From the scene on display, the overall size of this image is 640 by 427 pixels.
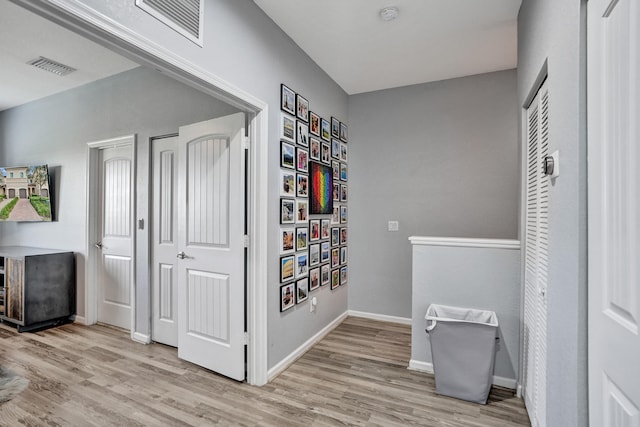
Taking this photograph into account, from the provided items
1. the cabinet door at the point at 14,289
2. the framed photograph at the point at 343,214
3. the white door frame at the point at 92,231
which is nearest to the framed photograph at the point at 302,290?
the framed photograph at the point at 343,214

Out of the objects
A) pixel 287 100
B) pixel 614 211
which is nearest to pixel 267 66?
pixel 287 100

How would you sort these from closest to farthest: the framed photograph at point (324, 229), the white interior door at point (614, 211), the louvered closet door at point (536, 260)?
1. the white interior door at point (614, 211)
2. the louvered closet door at point (536, 260)
3. the framed photograph at point (324, 229)

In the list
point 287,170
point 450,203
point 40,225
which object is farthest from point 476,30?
point 40,225

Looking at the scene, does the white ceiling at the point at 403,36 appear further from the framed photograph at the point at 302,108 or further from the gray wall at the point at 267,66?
the framed photograph at the point at 302,108

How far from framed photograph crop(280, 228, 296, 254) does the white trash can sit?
1.25 m

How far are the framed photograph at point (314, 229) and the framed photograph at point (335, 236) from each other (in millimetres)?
397

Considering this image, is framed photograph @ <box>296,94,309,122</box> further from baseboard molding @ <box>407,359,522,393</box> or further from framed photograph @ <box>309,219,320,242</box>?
baseboard molding @ <box>407,359,522,393</box>

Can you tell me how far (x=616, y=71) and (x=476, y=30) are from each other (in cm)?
219

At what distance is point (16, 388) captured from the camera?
7.69ft

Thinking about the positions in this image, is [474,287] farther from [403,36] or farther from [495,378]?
[403,36]

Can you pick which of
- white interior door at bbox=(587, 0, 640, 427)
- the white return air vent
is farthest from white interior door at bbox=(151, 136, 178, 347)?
white interior door at bbox=(587, 0, 640, 427)

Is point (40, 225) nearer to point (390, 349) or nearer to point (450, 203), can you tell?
point (390, 349)

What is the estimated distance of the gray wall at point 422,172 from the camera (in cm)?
338

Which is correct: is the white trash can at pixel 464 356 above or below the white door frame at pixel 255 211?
below
